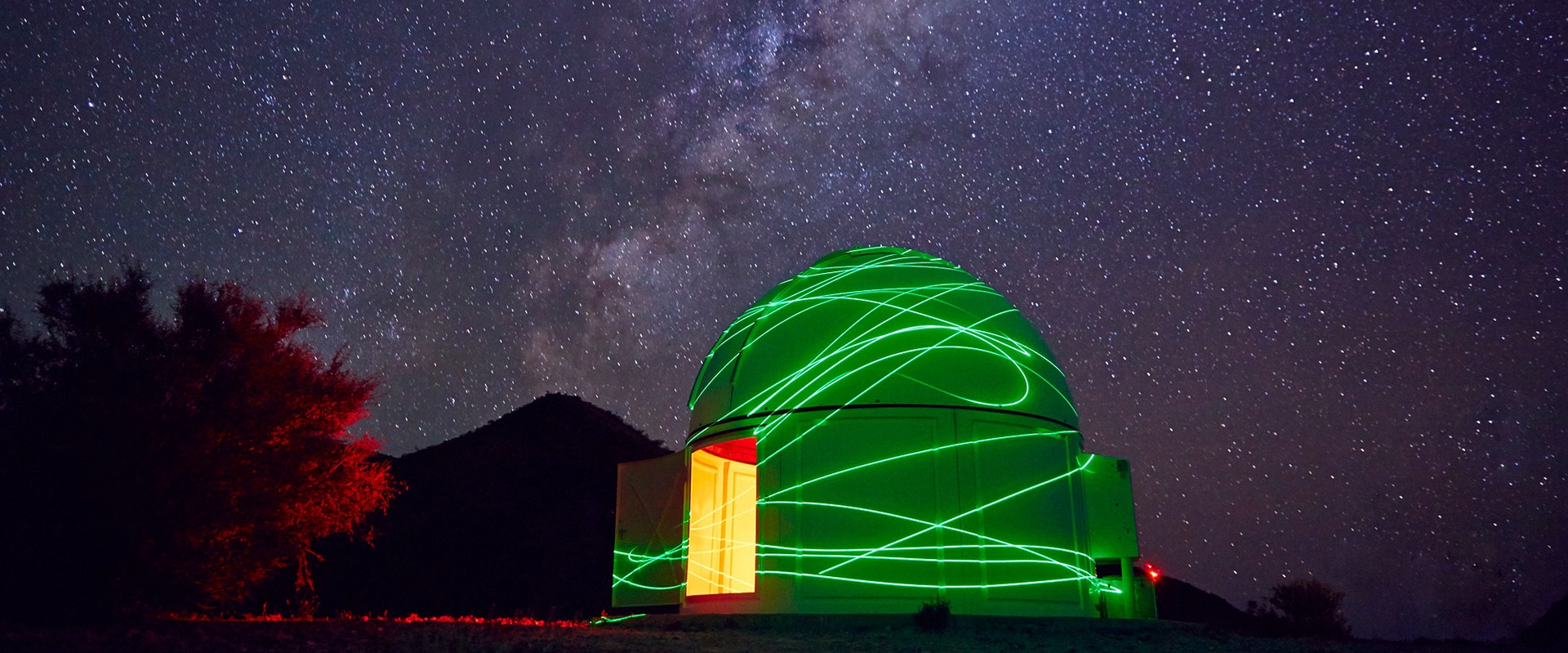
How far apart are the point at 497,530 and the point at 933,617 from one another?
69.8ft

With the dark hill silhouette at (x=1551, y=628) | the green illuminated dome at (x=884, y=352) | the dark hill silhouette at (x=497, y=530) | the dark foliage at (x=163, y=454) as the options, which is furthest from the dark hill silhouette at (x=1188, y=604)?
the dark foliage at (x=163, y=454)

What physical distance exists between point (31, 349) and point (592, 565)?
728 inches

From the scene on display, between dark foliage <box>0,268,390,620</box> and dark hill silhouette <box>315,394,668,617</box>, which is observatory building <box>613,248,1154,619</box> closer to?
dark foliage <box>0,268,390,620</box>

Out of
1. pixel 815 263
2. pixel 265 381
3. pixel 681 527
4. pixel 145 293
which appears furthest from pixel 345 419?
pixel 815 263

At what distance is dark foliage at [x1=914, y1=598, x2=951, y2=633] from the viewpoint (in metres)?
8.97

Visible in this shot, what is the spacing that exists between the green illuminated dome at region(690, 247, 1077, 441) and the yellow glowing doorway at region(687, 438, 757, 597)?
1.61 meters

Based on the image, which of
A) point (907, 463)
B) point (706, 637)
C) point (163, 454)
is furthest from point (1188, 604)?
point (163, 454)

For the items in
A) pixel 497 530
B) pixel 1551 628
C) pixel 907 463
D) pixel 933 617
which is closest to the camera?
pixel 933 617

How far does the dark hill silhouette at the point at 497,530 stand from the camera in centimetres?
2408

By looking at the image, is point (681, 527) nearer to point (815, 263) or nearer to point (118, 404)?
point (815, 263)

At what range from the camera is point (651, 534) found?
40.6ft

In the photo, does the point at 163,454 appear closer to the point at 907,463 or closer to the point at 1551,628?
the point at 907,463

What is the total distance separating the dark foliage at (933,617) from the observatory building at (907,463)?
22.8 inches

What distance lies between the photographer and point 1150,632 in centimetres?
908
